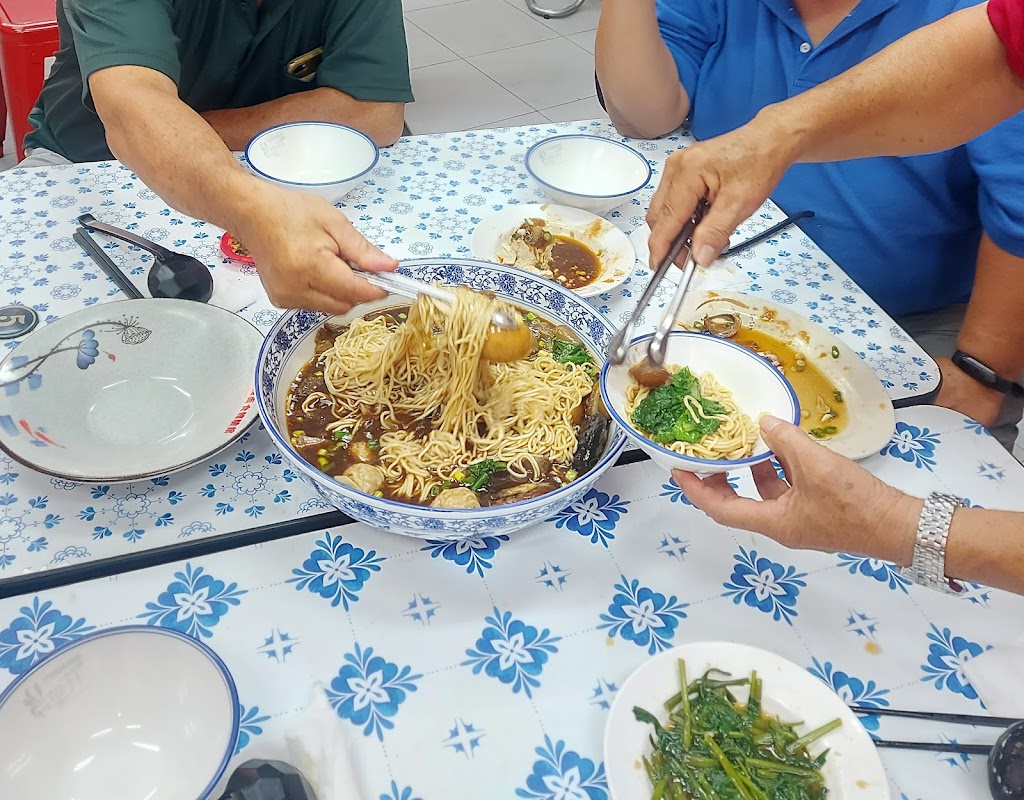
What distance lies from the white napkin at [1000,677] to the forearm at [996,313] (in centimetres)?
125

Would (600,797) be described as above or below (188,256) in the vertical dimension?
below

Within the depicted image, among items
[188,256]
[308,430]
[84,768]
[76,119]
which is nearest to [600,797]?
[84,768]

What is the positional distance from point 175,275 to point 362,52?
140 cm

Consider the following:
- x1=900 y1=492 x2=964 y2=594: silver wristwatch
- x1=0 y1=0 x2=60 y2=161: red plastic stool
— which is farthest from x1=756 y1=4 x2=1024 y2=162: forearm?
x1=0 y1=0 x2=60 y2=161: red plastic stool

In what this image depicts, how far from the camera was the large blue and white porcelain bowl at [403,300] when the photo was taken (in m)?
1.34

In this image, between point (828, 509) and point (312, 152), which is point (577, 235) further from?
point (828, 509)

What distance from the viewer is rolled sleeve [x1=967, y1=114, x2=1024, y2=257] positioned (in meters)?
2.13

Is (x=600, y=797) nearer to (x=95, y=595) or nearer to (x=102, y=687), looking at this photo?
(x=102, y=687)

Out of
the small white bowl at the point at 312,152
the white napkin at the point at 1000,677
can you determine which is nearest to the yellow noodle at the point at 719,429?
the white napkin at the point at 1000,677

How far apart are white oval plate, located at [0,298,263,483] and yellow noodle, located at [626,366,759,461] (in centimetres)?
82

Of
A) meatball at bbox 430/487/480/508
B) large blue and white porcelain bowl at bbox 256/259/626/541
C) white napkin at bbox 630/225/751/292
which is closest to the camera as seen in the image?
large blue and white porcelain bowl at bbox 256/259/626/541

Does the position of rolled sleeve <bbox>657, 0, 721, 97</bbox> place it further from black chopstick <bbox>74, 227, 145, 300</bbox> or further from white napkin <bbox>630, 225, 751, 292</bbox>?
black chopstick <bbox>74, 227, 145, 300</bbox>

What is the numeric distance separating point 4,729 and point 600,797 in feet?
2.83

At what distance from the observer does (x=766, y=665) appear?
1.27 m
